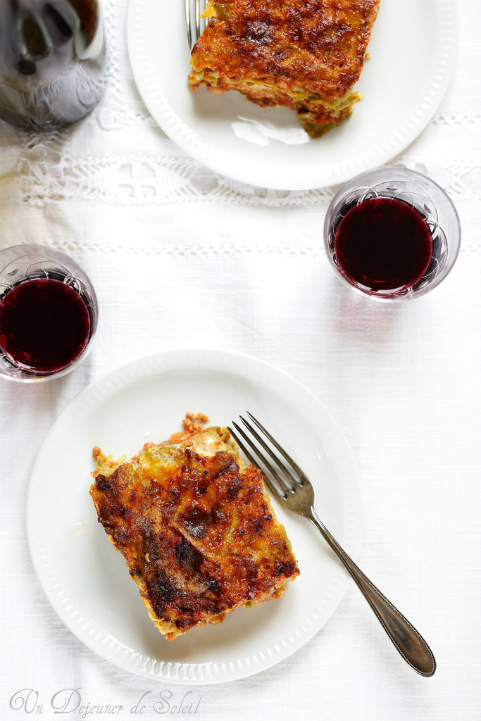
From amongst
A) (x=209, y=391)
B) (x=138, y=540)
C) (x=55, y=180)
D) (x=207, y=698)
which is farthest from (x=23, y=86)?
(x=207, y=698)

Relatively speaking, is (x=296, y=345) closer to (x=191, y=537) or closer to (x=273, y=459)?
(x=273, y=459)

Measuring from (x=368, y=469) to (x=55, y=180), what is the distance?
196cm

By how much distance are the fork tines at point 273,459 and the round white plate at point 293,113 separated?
1.10m

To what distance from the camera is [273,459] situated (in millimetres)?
2744

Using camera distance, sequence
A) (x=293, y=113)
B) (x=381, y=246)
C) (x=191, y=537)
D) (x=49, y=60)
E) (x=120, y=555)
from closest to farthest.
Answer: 1. (x=49, y=60)
2. (x=191, y=537)
3. (x=381, y=246)
4. (x=120, y=555)
5. (x=293, y=113)

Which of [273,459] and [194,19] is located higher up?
[194,19]

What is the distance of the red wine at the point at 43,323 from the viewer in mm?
2588

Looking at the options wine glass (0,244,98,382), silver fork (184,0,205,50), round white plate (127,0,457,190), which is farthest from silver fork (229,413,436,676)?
silver fork (184,0,205,50)

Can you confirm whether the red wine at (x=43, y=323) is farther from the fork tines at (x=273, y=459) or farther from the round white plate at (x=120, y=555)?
the fork tines at (x=273, y=459)

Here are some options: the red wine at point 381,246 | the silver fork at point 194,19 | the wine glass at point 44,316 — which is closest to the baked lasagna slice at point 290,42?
the silver fork at point 194,19

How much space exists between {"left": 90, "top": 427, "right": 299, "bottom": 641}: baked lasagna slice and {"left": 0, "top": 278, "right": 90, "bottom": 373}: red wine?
1.83 feet

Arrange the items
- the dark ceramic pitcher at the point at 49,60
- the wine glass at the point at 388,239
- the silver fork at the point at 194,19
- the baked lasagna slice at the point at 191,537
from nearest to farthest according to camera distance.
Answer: the dark ceramic pitcher at the point at 49,60, the baked lasagna slice at the point at 191,537, the wine glass at the point at 388,239, the silver fork at the point at 194,19

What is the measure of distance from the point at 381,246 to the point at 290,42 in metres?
0.97

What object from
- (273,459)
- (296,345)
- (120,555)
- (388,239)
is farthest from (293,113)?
(120,555)
